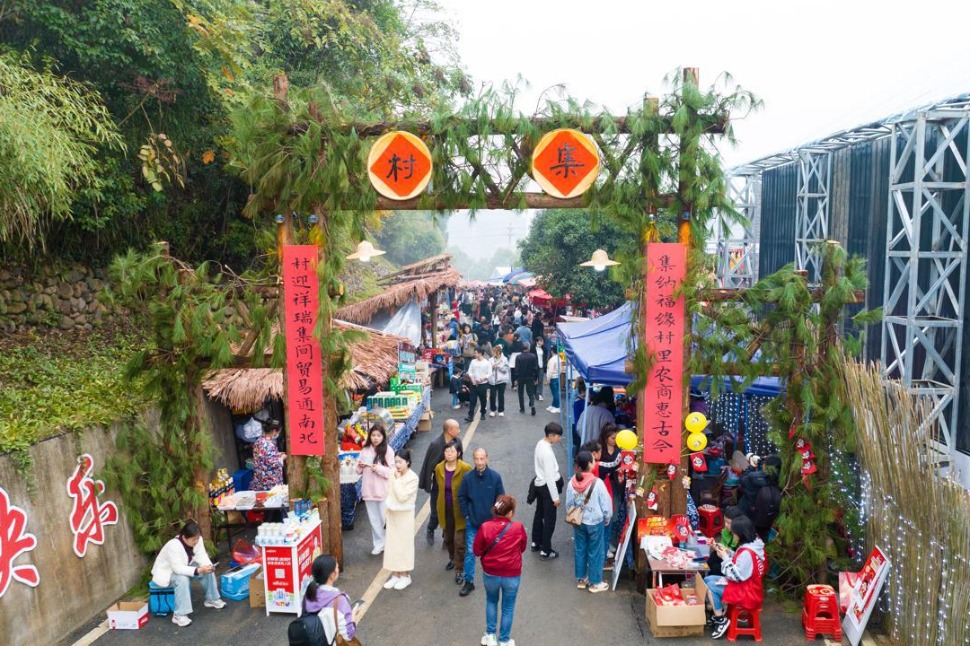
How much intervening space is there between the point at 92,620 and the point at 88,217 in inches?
203

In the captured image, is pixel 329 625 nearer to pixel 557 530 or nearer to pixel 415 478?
pixel 415 478

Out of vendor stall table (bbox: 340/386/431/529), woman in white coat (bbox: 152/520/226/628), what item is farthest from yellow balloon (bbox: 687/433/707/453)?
woman in white coat (bbox: 152/520/226/628)

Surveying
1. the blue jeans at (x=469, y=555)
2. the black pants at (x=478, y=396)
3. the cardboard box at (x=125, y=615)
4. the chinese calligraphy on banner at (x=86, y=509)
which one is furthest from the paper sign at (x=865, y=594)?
the black pants at (x=478, y=396)

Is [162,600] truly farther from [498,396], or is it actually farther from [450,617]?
[498,396]

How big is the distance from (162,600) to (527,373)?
8517 millimetres

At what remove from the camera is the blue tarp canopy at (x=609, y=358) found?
25.8ft

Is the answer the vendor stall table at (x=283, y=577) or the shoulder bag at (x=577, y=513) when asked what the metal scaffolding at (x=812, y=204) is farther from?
the vendor stall table at (x=283, y=577)

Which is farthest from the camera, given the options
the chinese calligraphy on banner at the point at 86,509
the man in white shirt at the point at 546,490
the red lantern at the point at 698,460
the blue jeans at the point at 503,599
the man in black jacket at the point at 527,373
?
the man in black jacket at the point at 527,373

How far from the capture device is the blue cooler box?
271 inches

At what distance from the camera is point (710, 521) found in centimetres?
762

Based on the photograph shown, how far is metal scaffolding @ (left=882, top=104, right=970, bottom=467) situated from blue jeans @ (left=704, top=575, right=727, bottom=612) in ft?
14.3

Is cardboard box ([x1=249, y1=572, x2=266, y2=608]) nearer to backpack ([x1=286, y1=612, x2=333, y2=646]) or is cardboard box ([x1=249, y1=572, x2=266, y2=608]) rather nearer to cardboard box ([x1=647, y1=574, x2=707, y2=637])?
backpack ([x1=286, y1=612, x2=333, y2=646])

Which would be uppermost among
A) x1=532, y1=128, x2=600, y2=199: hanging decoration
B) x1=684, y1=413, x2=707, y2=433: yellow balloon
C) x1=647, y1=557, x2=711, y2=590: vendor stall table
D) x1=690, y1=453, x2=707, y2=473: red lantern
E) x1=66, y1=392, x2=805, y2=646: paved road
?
x1=532, y1=128, x2=600, y2=199: hanging decoration

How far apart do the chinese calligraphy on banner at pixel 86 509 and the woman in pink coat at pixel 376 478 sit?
2557 mm
